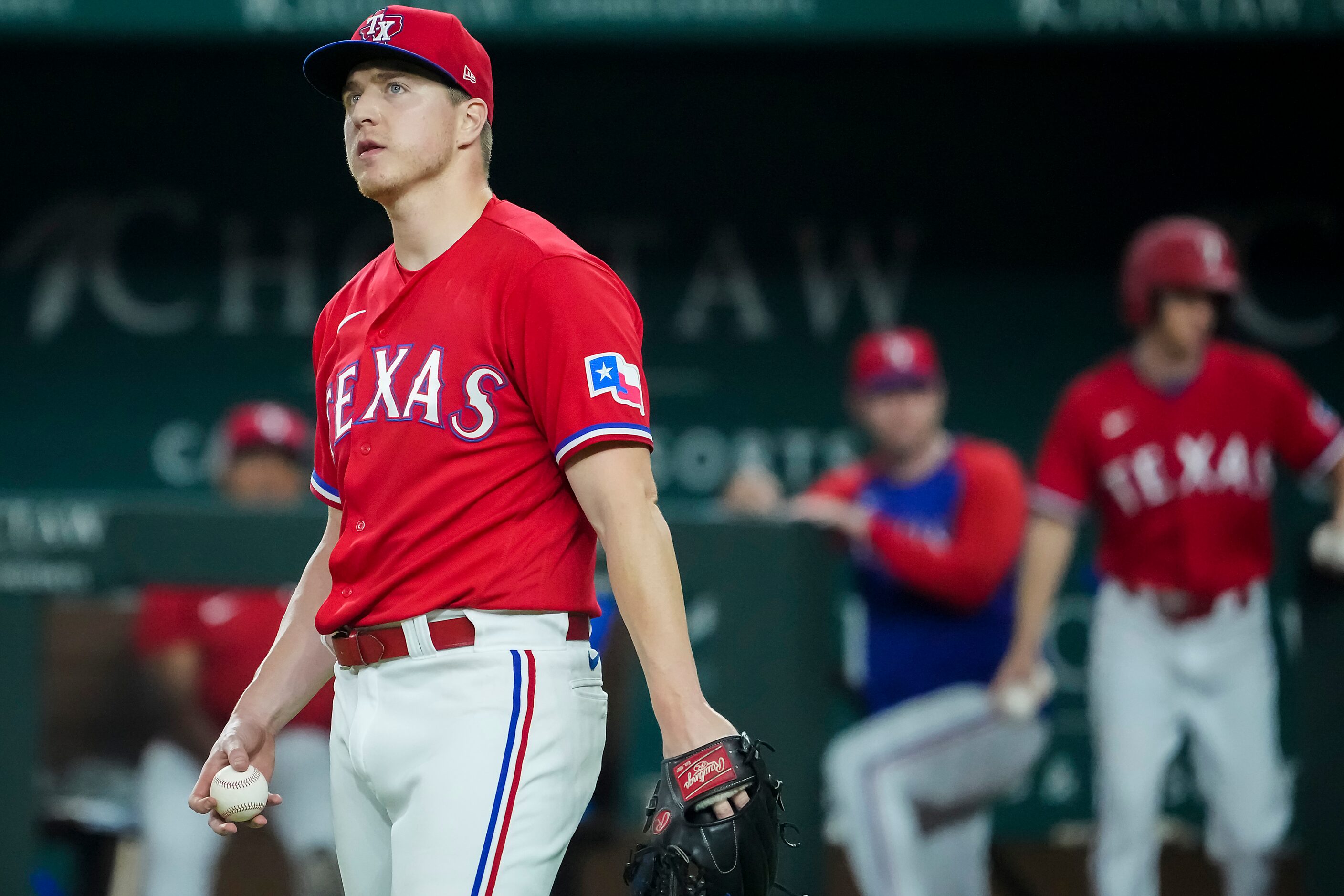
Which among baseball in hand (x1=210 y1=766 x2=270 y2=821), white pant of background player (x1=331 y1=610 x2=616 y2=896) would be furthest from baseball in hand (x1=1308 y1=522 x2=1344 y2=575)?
baseball in hand (x1=210 y1=766 x2=270 y2=821)

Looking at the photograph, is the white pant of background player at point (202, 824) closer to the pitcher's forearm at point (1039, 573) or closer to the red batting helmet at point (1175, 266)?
the pitcher's forearm at point (1039, 573)

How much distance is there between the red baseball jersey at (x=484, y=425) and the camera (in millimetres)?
1711

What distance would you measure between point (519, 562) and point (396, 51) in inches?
23.8

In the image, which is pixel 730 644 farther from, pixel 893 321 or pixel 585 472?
pixel 893 321

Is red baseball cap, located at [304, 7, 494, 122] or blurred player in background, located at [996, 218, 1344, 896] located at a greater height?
red baseball cap, located at [304, 7, 494, 122]


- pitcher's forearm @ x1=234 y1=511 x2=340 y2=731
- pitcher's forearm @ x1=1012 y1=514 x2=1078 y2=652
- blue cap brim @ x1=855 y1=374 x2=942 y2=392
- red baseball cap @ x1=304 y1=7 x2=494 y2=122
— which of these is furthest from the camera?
blue cap brim @ x1=855 y1=374 x2=942 y2=392

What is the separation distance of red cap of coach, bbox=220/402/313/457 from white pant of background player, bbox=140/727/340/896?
104cm

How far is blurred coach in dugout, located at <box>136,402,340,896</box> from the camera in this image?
10.7 feet

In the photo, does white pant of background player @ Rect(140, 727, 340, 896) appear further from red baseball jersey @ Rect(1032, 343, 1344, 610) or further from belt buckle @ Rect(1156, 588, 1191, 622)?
belt buckle @ Rect(1156, 588, 1191, 622)

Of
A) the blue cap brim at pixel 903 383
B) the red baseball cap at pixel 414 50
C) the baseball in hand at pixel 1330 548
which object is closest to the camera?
the red baseball cap at pixel 414 50

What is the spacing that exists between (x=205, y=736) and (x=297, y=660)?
1443mm

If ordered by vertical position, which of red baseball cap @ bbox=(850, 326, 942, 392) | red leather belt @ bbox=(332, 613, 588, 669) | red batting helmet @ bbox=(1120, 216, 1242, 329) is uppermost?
red batting helmet @ bbox=(1120, 216, 1242, 329)

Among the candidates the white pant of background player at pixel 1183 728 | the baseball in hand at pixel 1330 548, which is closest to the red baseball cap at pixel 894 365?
the white pant of background player at pixel 1183 728

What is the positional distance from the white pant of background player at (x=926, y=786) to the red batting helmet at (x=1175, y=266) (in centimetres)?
109
